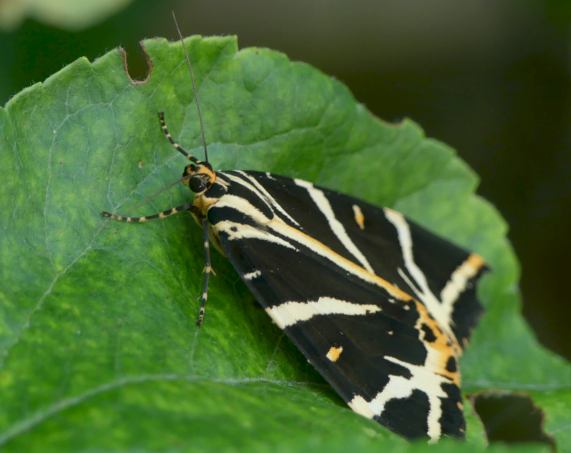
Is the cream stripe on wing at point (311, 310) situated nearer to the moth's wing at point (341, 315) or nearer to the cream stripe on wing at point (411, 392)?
the moth's wing at point (341, 315)

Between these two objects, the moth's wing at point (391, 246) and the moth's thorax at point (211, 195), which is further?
the moth's wing at point (391, 246)

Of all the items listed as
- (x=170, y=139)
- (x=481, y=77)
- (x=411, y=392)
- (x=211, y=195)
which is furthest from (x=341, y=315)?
(x=481, y=77)

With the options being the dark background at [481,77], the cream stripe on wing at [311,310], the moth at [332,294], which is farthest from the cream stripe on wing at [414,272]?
the dark background at [481,77]

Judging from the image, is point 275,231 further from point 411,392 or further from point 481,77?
point 481,77

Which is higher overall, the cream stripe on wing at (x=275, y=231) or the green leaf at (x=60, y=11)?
the green leaf at (x=60, y=11)

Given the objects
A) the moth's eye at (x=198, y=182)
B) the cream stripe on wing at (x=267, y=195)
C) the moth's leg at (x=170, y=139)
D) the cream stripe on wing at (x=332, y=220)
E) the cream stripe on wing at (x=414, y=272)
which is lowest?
the cream stripe on wing at (x=414, y=272)

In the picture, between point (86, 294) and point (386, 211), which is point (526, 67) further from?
point (86, 294)

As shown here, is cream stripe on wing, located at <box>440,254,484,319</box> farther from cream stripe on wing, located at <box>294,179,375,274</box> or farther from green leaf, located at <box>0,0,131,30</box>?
green leaf, located at <box>0,0,131,30</box>

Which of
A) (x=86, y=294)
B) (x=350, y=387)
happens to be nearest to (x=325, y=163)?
(x=350, y=387)
